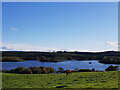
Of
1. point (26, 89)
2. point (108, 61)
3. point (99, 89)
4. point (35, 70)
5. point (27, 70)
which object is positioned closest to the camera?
point (99, 89)

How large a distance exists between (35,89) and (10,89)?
290 centimetres

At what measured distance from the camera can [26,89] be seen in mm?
22500

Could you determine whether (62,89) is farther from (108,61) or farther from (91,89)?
(108,61)

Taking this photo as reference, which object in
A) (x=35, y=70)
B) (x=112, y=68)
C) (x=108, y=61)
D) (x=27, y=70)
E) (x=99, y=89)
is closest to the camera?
(x=99, y=89)

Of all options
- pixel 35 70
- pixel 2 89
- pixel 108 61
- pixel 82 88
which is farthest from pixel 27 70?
pixel 108 61

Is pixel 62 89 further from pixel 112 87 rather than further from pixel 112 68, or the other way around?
pixel 112 68

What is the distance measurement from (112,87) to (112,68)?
137 ft

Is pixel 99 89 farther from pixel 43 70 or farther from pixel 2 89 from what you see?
pixel 43 70

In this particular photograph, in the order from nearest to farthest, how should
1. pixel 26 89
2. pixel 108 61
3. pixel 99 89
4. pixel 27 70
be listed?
pixel 99 89 → pixel 26 89 → pixel 27 70 → pixel 108 61

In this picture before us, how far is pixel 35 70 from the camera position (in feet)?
168

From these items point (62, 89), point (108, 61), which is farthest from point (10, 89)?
point (108, 61)

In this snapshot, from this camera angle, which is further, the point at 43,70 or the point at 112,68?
the point at 112,68

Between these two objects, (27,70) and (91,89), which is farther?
(27,70)

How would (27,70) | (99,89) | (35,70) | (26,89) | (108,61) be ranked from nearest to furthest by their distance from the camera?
(99,89), (26,89), (27,70), (35,70), (108,61)
